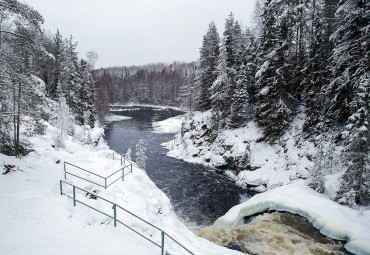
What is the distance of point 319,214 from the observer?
1162cm

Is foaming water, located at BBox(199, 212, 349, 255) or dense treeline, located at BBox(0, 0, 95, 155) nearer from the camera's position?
foaming water, located at BBox(199, 212, 349, 255)

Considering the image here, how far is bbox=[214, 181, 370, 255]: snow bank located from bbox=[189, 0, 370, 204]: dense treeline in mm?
1885

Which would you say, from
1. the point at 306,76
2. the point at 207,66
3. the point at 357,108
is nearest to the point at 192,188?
the point at 357,108

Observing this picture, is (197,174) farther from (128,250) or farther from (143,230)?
(128,250)

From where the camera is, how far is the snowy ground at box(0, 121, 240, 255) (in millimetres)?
6719

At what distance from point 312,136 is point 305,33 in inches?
571

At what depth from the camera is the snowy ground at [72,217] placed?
6.72 meters

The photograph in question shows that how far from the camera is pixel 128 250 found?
22.7 feet

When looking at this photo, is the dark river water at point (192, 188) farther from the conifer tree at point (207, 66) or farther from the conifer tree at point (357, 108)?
the conifer tree at point (207, 66)

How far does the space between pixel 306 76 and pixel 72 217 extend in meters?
27.9

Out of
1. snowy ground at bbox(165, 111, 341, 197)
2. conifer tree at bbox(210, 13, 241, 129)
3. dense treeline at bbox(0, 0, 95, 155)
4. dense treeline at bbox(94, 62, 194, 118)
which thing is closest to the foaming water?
snowy ground at bbox(165, 111, 341, 197)

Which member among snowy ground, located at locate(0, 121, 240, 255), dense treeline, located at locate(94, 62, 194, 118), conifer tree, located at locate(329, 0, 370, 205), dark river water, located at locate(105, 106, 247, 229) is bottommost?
dark river water, located at locate(105, 106, 247, 229)

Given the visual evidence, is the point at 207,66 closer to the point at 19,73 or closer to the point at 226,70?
the point at 226,70

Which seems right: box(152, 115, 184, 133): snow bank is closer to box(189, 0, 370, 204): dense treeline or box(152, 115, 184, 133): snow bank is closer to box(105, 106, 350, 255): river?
box(105, 106, 350, 255): river
